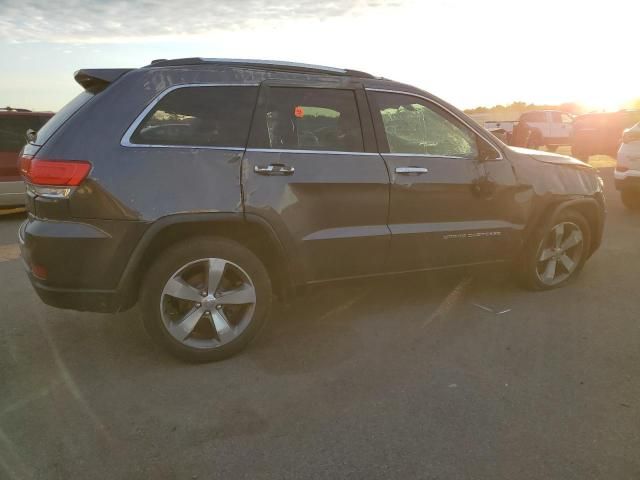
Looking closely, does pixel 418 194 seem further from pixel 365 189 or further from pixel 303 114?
pixel 303 114

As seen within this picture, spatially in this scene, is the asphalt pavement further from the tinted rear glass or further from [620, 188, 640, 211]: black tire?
[620, 188, 640, 211]: black tire

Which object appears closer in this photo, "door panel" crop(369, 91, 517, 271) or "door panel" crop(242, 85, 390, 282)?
"door panel" crop(242, 85, 390, 282)

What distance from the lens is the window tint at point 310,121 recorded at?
3.34m

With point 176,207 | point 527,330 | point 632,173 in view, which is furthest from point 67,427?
point 632,173

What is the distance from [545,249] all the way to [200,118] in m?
3.14

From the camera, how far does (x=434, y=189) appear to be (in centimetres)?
380

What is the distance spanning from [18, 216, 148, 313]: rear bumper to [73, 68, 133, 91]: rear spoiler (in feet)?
2.92

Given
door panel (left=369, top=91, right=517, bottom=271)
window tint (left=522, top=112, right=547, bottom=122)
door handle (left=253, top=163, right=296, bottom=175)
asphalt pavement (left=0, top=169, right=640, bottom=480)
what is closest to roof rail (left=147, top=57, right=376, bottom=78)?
door panel (left=369, top=91, right=517, bottom=271)

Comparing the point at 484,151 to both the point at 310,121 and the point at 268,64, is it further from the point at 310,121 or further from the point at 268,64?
the point at 268,64

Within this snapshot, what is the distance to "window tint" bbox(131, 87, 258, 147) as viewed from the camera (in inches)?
120

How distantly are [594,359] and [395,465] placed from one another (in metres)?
1.77

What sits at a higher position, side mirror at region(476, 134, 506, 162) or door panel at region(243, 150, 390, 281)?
side mirror at region(476, 134, 506, 162)

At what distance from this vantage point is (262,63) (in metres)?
3.45

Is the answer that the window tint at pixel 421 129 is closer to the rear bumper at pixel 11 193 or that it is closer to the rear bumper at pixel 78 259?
the rear bumper at pixel 78 259
